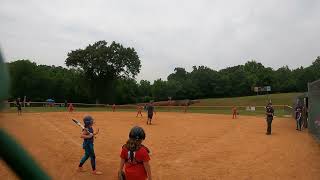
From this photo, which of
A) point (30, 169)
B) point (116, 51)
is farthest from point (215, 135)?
point (116, 51)

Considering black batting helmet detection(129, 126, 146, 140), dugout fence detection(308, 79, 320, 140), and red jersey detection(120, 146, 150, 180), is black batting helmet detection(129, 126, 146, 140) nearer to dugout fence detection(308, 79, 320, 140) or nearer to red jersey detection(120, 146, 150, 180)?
red jersey detection(120, 146, 150, 180)

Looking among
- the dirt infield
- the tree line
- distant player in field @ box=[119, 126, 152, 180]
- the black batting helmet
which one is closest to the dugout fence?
the dirt infield

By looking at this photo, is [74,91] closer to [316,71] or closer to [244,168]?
[316,71]

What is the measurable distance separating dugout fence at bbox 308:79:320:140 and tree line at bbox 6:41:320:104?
46.9 metres

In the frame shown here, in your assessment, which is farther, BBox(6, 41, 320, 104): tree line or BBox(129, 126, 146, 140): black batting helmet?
BBox(6, 41, 320, 104): tree line

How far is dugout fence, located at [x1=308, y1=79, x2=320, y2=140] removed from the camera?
21875 millimetres

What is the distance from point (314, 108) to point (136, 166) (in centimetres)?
1874

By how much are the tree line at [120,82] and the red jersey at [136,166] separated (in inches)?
2353

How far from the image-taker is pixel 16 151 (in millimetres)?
1252

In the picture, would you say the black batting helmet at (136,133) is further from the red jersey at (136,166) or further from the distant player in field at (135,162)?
the red jersey at (136,166)

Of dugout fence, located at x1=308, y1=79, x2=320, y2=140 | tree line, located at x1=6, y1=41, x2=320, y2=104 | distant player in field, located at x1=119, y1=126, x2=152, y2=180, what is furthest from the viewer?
tree line, located at x1=6, y1=41, x2=320, y2=104

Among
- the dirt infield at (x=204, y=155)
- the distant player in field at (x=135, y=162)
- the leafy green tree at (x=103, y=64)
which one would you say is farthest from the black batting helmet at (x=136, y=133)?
the leafy green tree at (x=103, y=64)

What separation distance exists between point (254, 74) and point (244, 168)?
373 ft

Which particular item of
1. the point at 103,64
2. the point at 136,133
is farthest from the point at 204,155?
the point at 103,64
